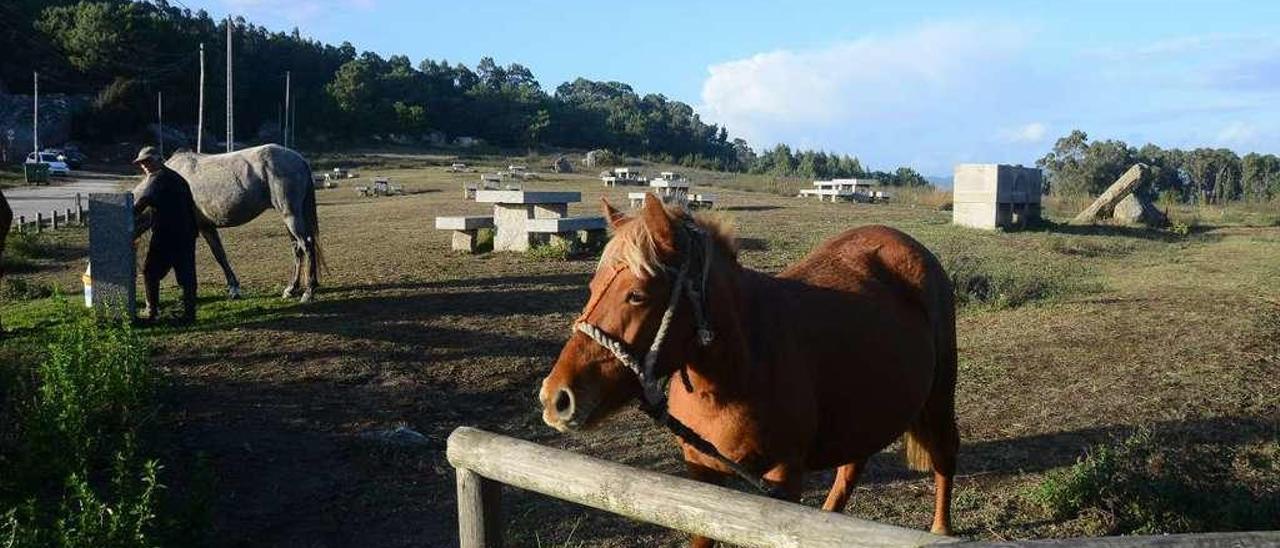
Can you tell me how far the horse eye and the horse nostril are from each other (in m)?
0.32

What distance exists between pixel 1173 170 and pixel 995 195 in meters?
40.3

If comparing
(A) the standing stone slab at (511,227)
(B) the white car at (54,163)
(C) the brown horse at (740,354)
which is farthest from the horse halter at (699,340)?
(B) the white car at (54,163)

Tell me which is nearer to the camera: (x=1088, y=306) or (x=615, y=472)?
(x=615, y=472)

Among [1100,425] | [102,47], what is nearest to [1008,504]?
[1100,425]

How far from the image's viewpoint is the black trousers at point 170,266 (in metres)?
8.59

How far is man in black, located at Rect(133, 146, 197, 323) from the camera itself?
859cm

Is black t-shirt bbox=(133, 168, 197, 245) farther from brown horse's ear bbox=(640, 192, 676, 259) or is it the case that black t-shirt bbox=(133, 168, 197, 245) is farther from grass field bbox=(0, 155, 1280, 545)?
brown horse's ear bbox=(640, 192, 676, 259)

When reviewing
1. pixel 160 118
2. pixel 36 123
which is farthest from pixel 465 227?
pixel 160 118

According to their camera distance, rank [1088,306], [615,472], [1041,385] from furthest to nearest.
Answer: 1. [1088,306]
2. [1041,385]
3. [615,472]

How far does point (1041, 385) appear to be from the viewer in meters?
7.00

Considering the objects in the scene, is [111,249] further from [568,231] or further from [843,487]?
[843,487]

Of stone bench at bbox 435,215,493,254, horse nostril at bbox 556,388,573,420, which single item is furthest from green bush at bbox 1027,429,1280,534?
stone bench at bbox 435,215,493,254

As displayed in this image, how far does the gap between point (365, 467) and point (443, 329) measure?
10.2 ft

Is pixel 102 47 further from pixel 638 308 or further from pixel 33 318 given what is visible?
pixel 638 308
